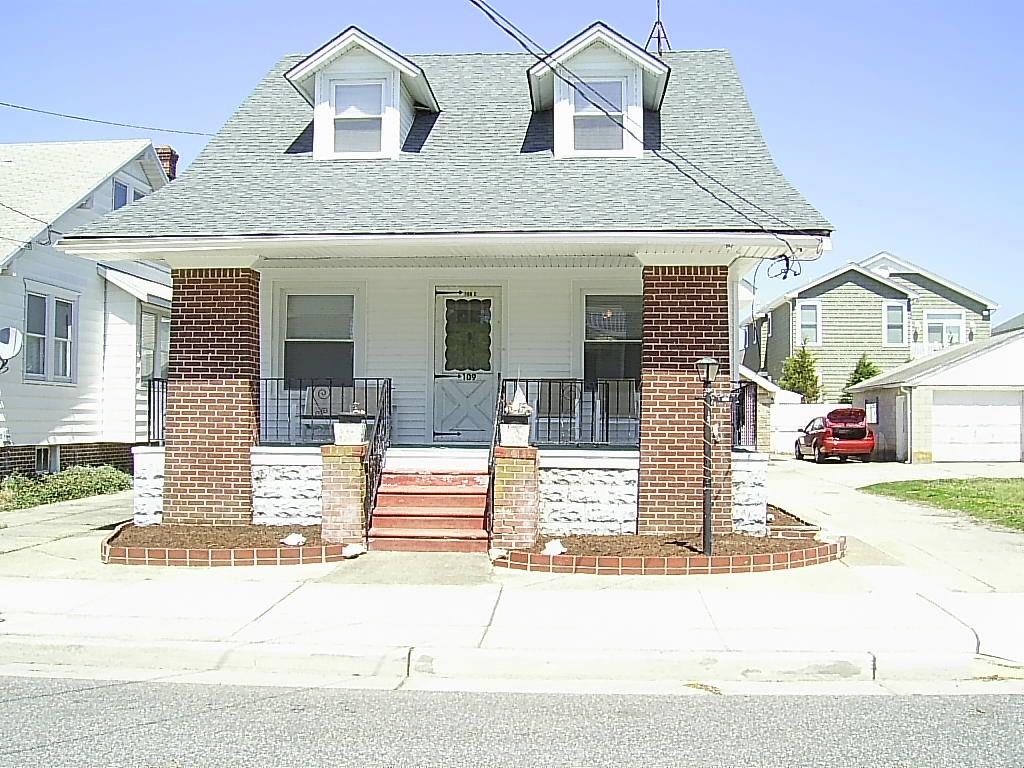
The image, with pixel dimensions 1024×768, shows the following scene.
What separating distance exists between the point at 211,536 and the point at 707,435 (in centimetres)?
556

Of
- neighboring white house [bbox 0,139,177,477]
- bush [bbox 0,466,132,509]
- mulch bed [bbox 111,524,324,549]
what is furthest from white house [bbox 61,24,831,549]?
Result: bush [bbox 0,466,132,509]

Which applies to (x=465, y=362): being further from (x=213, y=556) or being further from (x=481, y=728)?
(x=481, y=728)

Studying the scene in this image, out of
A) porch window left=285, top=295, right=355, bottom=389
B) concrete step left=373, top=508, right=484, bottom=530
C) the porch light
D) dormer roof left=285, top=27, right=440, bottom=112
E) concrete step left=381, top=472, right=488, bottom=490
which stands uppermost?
dormer roof left=285, top=27, right=440, bottom=112

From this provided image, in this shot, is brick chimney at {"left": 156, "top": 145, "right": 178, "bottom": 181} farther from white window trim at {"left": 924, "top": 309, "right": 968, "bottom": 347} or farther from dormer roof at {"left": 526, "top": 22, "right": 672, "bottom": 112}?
white window trim at {"left": 924, "top": 309, "right": 968, "bottom": 347}

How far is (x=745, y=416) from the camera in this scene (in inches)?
506

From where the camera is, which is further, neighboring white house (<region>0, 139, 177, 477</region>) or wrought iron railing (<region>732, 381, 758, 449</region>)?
neighboring white house (<region>0, 139, 177, 477</region>)

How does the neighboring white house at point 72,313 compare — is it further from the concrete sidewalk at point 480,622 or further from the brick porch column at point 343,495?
the concrete sidewalk at point 480,622

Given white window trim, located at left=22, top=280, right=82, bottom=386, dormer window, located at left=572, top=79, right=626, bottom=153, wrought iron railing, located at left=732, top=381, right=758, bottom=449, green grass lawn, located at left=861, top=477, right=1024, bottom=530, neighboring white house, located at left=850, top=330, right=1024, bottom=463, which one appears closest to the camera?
wrought iron railing, located at left=732, top=381, right=758, bottom=449

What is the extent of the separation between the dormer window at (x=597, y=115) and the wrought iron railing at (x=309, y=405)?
4.09 metres

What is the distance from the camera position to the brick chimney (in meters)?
24.8

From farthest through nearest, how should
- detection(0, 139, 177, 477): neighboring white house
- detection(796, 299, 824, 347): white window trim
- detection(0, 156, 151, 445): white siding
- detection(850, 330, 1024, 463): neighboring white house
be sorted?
detection(796, 299, 824, 347): white window trim
detection(850, 330, 1024, 463): neighboring white house
detection(0, 139, 177, 477): neighboring white house
detection(0, 156, 151, 445): white siding

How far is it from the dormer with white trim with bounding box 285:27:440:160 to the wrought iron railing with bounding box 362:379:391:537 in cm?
314

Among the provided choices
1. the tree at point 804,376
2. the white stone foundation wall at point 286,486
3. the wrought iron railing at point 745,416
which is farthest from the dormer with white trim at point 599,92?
the tree at point 804,376

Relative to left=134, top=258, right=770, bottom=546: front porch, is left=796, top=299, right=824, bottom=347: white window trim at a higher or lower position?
higher
